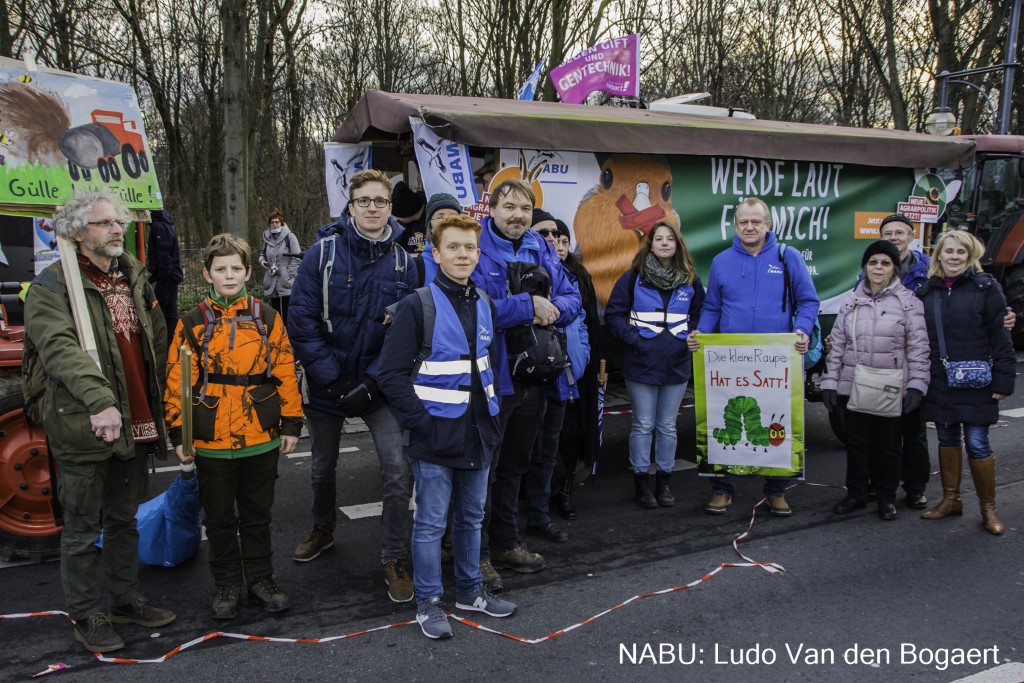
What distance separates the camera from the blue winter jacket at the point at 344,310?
3.80 meters

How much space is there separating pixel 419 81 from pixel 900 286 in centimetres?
2147

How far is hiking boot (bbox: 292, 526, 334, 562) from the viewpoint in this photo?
425 centimetres

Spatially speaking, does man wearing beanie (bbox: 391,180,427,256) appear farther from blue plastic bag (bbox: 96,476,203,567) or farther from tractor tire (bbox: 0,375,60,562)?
tractor tire (bbox: 0,375,60,562)

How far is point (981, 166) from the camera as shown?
11.1 meters

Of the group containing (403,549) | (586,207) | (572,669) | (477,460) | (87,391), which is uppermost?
(586,207)

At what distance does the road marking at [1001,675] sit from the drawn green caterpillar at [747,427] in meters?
1.92

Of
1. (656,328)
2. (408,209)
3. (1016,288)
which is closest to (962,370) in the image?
(656,328)

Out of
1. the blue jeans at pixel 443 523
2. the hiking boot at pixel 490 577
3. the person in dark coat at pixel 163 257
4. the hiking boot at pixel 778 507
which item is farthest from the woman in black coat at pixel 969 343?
the person in dark coat at pixel 163 257

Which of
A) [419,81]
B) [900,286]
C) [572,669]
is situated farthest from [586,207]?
[419,81]

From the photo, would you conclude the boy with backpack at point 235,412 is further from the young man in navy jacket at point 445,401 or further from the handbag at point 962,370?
the handbag at point 962,370

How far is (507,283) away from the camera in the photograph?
Result: 3994mm

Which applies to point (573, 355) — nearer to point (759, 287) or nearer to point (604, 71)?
point (759, 287)

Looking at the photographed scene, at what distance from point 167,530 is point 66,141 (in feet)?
6.84

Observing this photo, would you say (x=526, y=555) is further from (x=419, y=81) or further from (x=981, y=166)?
(x=419, y=81)
